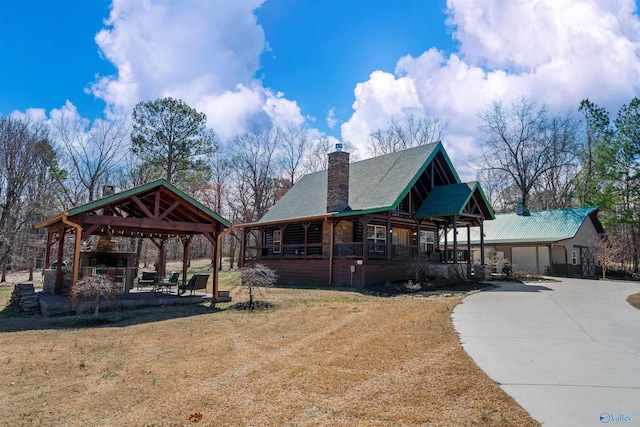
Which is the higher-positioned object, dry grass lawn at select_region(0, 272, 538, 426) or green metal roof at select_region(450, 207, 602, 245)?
green metal roof at select_region(450, 207, 602, 245)

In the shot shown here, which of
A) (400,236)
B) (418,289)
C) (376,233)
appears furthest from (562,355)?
(400,236)

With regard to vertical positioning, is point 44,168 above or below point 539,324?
above

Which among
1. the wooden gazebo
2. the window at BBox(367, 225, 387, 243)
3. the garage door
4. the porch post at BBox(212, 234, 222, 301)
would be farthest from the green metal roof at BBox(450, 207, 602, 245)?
the wooden gazebo

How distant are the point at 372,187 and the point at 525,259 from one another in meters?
15.6

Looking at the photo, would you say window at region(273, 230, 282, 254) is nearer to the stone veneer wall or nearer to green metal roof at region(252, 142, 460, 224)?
green metal roof at region(252, 142, 460, 224)

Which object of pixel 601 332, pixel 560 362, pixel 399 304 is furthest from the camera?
pixel 399 304

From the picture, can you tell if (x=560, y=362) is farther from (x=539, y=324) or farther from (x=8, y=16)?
(x=8, y=16)

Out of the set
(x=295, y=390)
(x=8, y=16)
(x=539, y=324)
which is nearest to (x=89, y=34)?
(x=8, y=16)

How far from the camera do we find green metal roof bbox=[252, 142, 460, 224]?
19.3 meters

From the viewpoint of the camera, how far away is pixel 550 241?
1092 inches

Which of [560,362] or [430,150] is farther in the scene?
[430,150]

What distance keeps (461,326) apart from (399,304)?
Answer: 3989 millimetres

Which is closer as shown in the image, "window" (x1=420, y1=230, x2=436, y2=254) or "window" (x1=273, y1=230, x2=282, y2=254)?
"window" (x1=273, y1=230, x2=282, y2=254)

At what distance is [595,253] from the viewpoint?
29.6m
